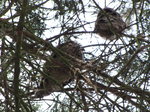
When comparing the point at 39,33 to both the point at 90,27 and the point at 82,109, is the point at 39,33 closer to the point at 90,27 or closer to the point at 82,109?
the point at 90,27

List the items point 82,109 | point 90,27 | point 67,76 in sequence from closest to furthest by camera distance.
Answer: point 82,109 < point 90,27 < point 67,76

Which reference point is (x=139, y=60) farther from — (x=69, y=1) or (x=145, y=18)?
(x=69, y=1)

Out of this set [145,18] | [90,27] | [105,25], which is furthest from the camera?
[105,25]

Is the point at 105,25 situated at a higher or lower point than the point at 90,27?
higher

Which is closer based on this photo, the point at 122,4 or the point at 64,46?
the point at 122,4

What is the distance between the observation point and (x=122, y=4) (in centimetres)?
263

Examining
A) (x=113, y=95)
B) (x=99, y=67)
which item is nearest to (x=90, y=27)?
(x=99, y=67)

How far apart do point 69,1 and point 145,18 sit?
1.98 ft

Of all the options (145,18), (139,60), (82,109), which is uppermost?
(145,18)

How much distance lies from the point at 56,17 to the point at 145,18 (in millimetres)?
706

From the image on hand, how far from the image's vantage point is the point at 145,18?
232 centimetres

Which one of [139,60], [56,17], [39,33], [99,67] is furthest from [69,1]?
[139,60]

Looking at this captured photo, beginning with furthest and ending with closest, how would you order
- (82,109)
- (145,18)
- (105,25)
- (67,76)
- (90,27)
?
(105,25), (67,76), (90,27), (145,18), (82,109)

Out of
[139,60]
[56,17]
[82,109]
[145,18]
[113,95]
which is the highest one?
[56,17]
